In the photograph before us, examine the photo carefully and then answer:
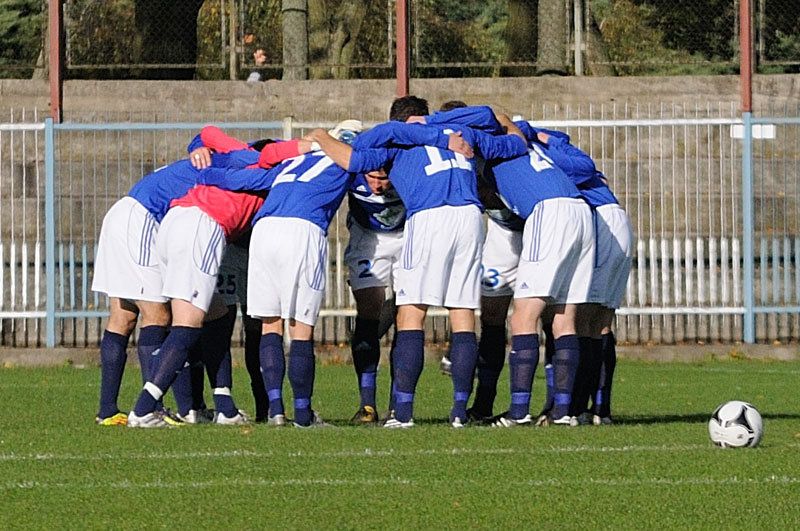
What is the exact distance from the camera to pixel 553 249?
31.7 ft

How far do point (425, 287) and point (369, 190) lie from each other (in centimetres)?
96

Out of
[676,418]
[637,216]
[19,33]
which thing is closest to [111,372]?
[676,418]

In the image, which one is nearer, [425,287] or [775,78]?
[425,287]

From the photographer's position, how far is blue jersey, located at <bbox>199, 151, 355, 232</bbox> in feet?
31.4

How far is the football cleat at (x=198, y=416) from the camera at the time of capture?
10.3 m

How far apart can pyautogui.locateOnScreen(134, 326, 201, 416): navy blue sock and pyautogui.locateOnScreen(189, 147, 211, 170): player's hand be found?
1.13 m

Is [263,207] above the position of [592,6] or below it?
below

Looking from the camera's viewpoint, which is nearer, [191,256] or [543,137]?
[191,256]

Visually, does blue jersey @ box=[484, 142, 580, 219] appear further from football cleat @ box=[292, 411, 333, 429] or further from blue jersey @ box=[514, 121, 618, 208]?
football cleat @ box=[292, 411, 333, 429]

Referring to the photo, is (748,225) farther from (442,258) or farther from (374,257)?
(442,258)

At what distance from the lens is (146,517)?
21.2 ft

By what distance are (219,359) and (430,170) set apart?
76.6 inches

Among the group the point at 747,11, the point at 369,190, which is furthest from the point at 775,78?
the point at 369,190

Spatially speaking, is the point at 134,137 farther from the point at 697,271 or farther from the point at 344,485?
the point at 344,485
